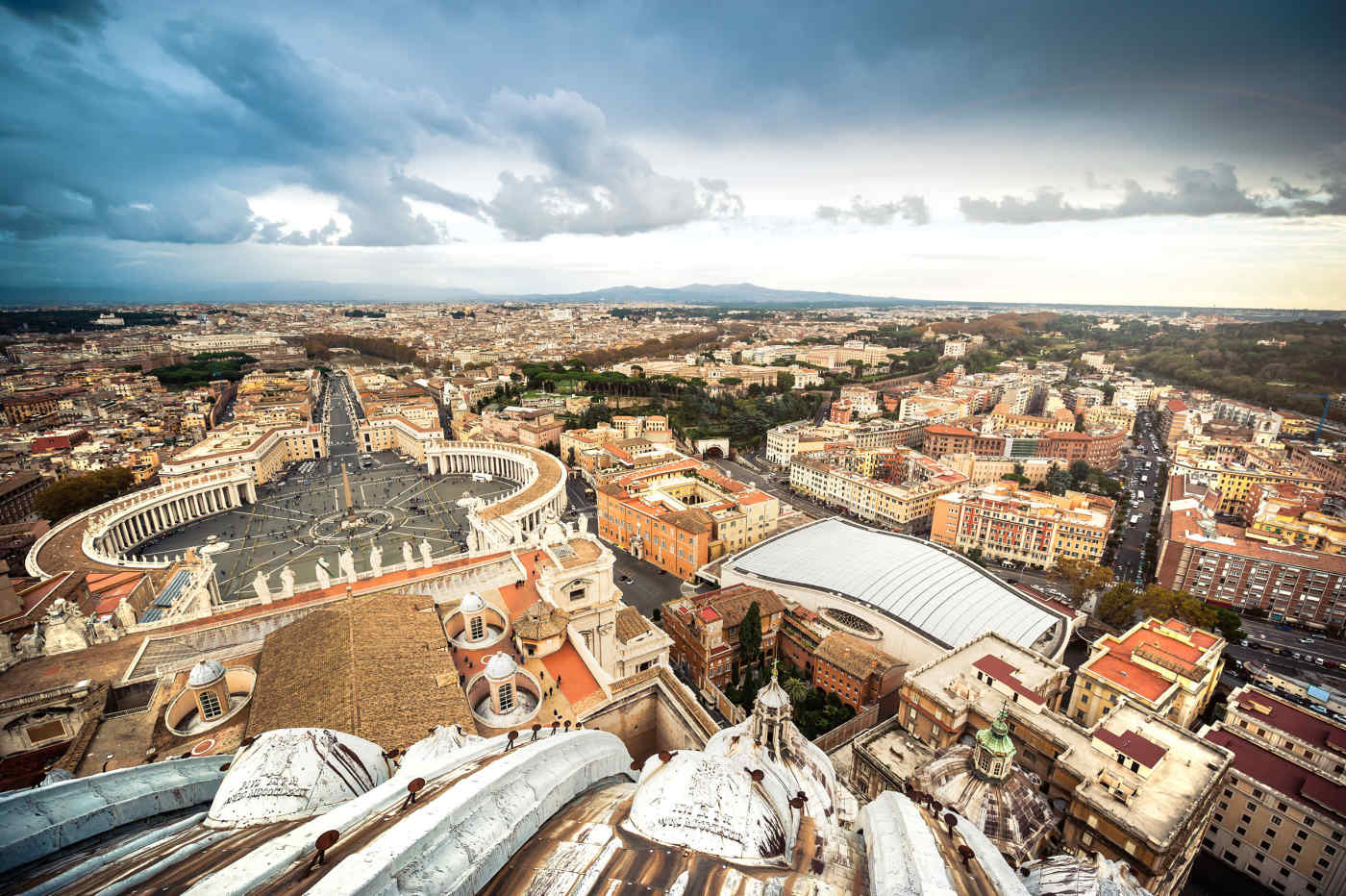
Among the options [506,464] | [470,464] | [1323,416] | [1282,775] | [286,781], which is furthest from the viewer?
[470,464]

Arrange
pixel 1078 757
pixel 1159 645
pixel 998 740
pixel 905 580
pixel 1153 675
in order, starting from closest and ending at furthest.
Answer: pixel 998 740, pixel 1078 757, pixel 1153 675, pixel 1159 645, pixel 905 580

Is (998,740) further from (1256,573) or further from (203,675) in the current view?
(1256,573)

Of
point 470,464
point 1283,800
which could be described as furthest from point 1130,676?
point 470,464

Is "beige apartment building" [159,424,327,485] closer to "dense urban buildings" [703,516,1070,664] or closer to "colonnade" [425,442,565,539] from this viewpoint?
"colonnade" [425,442,565,539]

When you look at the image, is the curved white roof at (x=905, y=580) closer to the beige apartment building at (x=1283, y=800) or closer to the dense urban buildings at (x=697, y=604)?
the dense urban buildings at (x=697, y=604)

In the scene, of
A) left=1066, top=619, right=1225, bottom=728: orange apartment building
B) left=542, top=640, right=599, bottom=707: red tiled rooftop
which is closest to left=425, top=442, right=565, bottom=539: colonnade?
left=542, top=640, right=599, bottom=707: red tiled rooftop

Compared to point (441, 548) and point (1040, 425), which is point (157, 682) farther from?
point (1040, 425)
